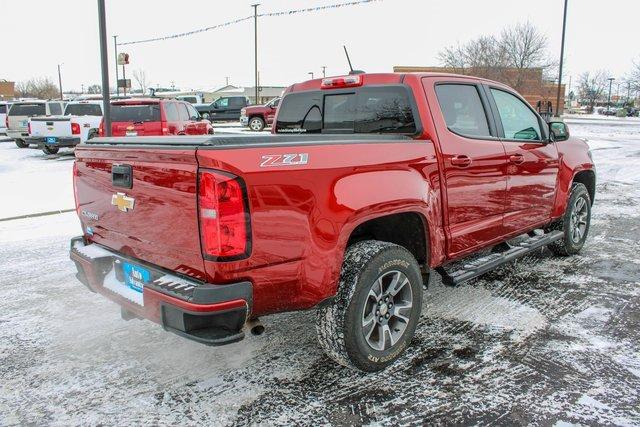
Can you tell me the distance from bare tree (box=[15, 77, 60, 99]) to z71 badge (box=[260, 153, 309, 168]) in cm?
9414

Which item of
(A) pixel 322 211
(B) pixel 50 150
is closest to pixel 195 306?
(A) pixel 322 211

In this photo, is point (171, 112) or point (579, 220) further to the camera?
point (171, 112)

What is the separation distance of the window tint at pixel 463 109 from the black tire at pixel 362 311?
3.96 ft

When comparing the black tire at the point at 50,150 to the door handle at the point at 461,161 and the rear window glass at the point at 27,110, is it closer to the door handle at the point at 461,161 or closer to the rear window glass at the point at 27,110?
the rear window glass at the point at 27,110

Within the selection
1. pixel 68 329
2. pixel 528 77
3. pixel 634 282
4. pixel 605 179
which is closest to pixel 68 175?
pixel 68 329

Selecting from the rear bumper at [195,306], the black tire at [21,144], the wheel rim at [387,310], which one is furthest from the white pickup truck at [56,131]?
the wheel rim at [387,310]

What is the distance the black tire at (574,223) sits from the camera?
225 inches

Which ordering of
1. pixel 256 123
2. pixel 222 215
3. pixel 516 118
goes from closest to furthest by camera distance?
pixel 222 215, pixel 516 118, pixel 256 123

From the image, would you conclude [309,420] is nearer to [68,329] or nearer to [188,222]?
[188,222]

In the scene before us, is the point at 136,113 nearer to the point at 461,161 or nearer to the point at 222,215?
the point at 461,161

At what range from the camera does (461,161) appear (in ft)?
12.7

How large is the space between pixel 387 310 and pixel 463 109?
1.78m

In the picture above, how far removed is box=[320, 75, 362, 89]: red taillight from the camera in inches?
163

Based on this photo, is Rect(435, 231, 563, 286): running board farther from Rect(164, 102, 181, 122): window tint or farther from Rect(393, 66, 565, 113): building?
Rect(393, 66, 565, 113): building
